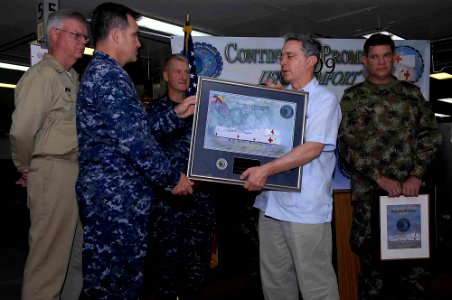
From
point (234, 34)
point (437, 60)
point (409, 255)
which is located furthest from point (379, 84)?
point (437, 60)

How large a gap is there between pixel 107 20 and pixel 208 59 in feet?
7.43

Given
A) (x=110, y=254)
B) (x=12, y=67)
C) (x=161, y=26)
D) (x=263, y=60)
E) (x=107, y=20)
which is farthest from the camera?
(x=12, y=67)

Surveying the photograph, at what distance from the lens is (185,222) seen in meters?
2.62

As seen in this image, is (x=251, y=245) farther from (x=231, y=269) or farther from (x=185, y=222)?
(x=185, y=222)

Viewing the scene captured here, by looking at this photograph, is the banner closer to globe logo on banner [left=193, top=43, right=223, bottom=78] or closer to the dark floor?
globe logo on banner [left=193, top=43, right=223, bottom=78]

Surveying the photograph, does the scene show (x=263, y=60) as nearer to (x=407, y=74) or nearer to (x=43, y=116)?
(x=407, y=74)

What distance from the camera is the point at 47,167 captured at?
2.25 m

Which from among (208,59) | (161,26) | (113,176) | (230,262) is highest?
(161,26)

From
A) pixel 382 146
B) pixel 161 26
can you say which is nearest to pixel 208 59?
pixel 161 26

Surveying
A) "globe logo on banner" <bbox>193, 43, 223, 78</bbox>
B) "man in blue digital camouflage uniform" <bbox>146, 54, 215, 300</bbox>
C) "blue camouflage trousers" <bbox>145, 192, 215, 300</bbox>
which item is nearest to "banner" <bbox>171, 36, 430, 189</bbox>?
"globe logo on banner" <bbox>193, 43, 223, 78</bbox>

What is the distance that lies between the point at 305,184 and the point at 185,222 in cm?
97

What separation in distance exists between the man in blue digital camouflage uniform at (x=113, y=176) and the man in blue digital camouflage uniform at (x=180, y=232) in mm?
804

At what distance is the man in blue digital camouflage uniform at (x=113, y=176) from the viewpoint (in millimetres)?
1673

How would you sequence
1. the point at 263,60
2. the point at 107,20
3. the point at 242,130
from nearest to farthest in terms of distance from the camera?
the point at 107,20
the point at 242,130
the point at 263,60
